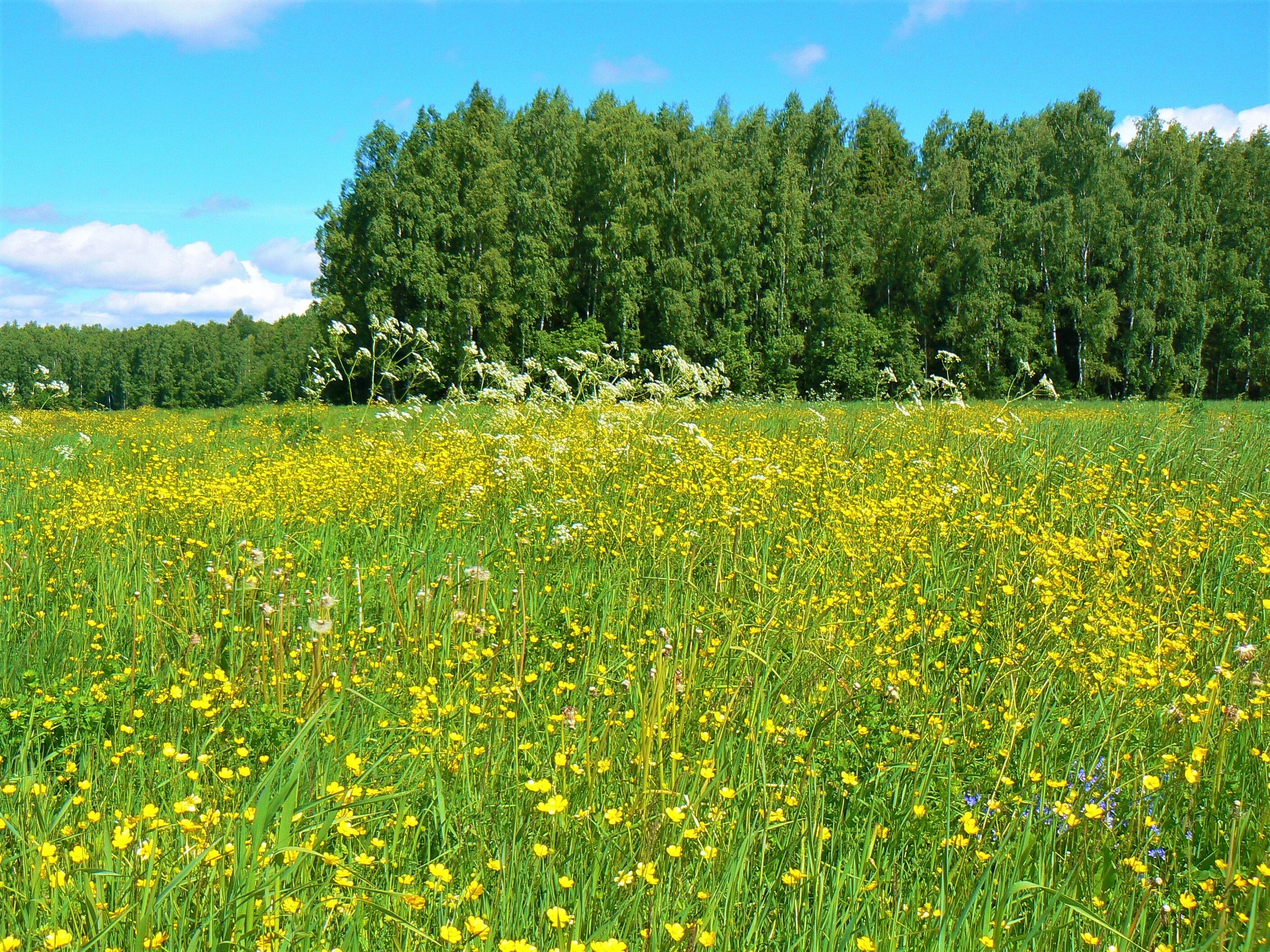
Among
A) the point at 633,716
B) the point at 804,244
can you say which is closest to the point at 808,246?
the point at 804,244

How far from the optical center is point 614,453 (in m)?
5.76

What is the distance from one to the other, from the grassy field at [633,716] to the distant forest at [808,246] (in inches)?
1102

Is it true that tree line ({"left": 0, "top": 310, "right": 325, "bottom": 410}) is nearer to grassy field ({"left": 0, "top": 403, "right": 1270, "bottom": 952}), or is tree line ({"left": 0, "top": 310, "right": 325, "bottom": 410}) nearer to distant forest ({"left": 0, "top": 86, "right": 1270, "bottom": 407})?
distant forest ({"left": 0, "top": 86, "right": 1270, "bottom": 407})

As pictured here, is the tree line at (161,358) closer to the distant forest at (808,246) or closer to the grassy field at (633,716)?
the distant forest at (808,246)

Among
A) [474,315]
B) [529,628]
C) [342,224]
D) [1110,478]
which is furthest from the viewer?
[342,224]

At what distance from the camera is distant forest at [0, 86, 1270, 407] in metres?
32.5

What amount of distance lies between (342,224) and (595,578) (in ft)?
119

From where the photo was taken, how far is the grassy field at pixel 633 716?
162 cm

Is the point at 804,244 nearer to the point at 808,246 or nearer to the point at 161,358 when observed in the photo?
the point at 808,246

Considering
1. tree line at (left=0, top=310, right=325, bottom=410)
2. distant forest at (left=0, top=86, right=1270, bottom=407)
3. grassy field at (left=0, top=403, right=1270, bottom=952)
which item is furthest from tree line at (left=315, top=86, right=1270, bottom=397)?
tree line at (left=0, top=310, right=325, bottom=410)

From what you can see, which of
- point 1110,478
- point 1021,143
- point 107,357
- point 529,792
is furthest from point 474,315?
point 107,357

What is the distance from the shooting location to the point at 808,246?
34.0 meters

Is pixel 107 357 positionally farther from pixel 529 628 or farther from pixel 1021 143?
pixel 529 628

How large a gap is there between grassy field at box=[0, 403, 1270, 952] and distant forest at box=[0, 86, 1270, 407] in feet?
91.9
